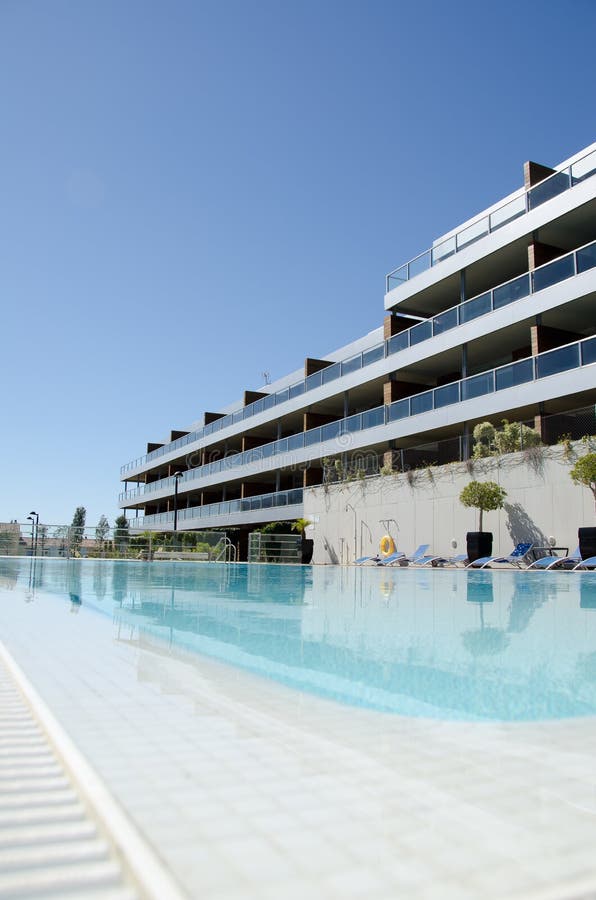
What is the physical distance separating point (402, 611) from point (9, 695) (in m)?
6.01

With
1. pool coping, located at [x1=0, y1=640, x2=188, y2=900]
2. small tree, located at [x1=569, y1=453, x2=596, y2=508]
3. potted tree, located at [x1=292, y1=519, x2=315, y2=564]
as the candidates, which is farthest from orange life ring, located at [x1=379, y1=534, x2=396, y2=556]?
pool coping, located at [x1=0, y1=640, x2=188, y2=900]

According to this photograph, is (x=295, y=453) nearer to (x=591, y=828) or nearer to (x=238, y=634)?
(x=238, y=634)

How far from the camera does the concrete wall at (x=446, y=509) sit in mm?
17750

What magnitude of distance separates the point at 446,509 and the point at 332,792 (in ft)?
66.2

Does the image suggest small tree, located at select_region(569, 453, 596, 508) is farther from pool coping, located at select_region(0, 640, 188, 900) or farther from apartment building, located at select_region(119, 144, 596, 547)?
pool coping, located at select_region(0, 640, 188, 900)

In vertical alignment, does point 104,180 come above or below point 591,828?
above

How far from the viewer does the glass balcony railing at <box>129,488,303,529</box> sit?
32.2 meters

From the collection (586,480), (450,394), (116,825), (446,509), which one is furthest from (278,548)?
(116,825)

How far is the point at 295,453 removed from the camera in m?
32.0

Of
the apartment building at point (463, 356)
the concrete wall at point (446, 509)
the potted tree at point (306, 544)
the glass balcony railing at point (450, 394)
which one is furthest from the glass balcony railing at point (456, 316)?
the potted tree at point (306, 544)

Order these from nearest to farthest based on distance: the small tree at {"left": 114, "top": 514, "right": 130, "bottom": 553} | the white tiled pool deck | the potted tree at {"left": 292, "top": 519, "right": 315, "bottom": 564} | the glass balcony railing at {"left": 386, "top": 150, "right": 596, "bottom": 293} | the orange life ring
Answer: the white tiled pool deck
the glass balcony railing at {"left": 386, "top": 150, "right": 596, "bottom": 293}
the orange life ring
the small tree at {"left": 114, "top": 514, "right": 130, "bottom": 553}
the potted tree at {"left": 292, "top": 519, "right": 315, "bottom": 564}

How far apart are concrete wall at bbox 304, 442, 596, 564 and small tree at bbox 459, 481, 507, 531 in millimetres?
297

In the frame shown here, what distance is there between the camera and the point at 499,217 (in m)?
22.7

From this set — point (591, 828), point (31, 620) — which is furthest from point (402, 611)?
point (591, 828)
